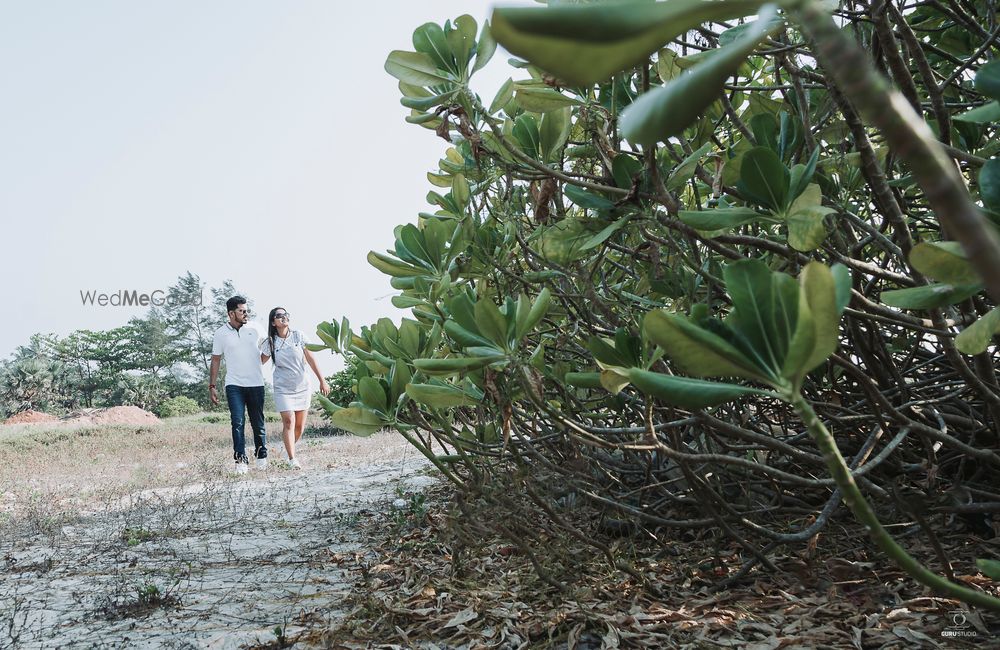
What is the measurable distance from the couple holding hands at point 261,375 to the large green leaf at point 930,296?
5188 millimetres

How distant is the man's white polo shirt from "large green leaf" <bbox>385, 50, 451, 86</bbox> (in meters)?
5.09

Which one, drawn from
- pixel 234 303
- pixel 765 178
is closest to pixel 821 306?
pixel 765 178

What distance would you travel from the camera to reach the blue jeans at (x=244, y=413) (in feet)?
18.9

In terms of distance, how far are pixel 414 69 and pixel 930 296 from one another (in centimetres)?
101

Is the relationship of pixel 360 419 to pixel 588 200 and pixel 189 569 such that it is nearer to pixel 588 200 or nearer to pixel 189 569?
pixel 588 200

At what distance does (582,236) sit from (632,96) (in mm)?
336

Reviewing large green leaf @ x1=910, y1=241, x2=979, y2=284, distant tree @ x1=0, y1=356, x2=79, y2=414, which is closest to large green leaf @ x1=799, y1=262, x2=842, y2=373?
large green leaf @ x1=910, y1=241, x2=979, y2=284

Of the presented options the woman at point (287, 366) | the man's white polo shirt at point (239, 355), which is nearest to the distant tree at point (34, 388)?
the man's white polo shirt at point (239, 355)

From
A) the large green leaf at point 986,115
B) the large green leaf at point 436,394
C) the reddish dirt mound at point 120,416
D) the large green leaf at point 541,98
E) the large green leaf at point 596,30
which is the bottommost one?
the reddish dirt mound at point 120,416

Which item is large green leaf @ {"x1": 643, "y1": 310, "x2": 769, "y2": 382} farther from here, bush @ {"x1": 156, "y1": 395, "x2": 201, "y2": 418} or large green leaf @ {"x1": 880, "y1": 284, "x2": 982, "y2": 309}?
bush @ {"x1": 156, "y1": 395, "x2": 201, "y2": 418}

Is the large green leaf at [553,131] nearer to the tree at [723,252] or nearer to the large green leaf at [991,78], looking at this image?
the tree at [723,252]

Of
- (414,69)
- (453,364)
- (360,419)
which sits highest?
(414,69)

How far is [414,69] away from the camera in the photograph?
1.38 metres

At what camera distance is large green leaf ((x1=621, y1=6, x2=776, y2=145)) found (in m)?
0.29
